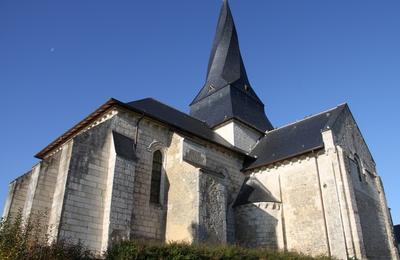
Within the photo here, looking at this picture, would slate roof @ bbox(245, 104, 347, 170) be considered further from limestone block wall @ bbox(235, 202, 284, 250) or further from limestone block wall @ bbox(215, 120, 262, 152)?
limestone block wall @ bbox(235, 202, 284, 250)

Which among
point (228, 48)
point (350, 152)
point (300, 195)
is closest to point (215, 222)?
point (300, 195)

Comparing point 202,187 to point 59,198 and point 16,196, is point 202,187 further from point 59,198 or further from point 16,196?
point 16,196

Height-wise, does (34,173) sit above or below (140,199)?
above

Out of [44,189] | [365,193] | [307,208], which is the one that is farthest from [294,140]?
[44,189]

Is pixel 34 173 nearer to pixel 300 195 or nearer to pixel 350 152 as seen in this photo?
pixel 300 195

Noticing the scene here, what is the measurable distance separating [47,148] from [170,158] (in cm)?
519

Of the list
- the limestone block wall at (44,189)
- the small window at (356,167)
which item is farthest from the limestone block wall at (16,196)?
the small window at (356,167)

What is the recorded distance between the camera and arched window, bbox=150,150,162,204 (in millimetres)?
11497

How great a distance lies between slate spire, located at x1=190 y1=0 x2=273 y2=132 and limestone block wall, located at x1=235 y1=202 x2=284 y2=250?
5.62m

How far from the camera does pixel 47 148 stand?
13641 mm

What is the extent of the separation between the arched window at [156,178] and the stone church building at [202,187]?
4 cm

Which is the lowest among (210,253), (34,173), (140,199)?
(210,253)

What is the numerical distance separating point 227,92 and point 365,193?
8.61 metres

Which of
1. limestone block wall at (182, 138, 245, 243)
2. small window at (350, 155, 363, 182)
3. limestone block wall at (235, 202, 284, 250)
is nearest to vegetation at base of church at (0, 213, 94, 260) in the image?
limestone block wall at (182, 138, 245, 243)
